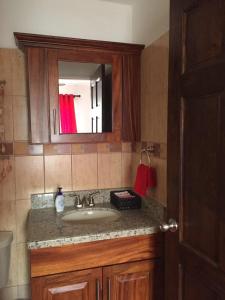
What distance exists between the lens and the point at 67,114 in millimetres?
1698

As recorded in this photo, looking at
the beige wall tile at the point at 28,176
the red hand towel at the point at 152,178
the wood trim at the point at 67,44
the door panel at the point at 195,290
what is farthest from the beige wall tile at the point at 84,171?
the door panel at the point at 195,290

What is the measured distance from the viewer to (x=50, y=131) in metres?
1.65

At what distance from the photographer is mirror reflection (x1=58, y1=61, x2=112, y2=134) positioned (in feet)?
5.52

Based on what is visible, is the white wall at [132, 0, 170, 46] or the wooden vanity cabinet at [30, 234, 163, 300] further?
the white wall at [132, 0, 170, 46]

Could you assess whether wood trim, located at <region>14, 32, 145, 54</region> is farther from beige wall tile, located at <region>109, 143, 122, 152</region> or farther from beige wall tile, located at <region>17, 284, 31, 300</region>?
beige wall tile, located at <region>17, 284, 31, 300</region>

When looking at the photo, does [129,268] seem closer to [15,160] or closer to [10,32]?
[15,160]

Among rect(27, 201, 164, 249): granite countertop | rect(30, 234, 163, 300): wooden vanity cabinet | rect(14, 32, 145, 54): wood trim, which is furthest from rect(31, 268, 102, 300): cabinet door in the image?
rect(14, 32, 145, 54): wood trim

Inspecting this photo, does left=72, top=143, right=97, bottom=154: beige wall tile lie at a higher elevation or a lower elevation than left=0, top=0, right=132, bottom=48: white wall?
lower

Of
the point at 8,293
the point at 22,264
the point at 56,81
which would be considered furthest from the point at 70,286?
the point at 56,81

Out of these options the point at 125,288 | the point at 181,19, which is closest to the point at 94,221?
the point at 125,288

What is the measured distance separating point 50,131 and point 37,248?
0.71m

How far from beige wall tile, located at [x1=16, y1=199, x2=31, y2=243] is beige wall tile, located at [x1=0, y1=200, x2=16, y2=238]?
26 millimetres

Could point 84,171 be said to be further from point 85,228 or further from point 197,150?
point 197,150

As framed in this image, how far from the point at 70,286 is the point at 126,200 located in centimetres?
65
